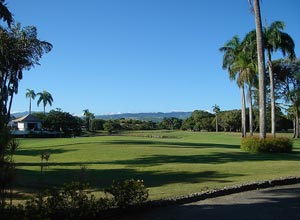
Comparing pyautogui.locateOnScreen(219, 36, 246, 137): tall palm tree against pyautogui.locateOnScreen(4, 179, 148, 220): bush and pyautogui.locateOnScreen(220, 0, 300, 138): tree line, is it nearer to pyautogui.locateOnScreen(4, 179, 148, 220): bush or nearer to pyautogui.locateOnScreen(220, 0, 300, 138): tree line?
pyautogui.locateOnScreen(220, 0, 300, 138): tree line

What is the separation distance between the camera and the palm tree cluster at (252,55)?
3809cm

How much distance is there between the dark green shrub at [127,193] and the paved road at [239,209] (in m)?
0.32

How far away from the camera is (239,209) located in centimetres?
871

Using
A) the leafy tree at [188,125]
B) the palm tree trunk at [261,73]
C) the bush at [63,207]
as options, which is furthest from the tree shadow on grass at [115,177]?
the leafy tree at [188,125]

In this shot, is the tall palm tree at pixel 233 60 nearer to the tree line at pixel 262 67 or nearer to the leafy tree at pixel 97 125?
the tree line at pixel 262 67

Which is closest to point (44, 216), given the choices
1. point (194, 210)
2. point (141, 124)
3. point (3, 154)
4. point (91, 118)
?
point (3, 154)

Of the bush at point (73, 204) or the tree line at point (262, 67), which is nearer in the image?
the bush at point (73, 204)

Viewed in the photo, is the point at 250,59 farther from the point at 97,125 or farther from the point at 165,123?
the point at 165,123

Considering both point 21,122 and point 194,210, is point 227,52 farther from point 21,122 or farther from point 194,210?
point 21,122

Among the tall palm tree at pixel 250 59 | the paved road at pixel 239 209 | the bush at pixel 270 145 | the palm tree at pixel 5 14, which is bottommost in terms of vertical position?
the paved road at pixel 239 209

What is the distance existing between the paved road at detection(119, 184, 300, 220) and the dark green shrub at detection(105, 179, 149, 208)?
1.05ft

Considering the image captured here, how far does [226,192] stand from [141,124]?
117017 millimetres

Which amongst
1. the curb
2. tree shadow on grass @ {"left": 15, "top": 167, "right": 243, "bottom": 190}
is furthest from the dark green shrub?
tree shadow on grass @ {"left": 15, "top": 167, "right": 243, "bottom": 190}

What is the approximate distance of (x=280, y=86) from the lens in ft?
226
